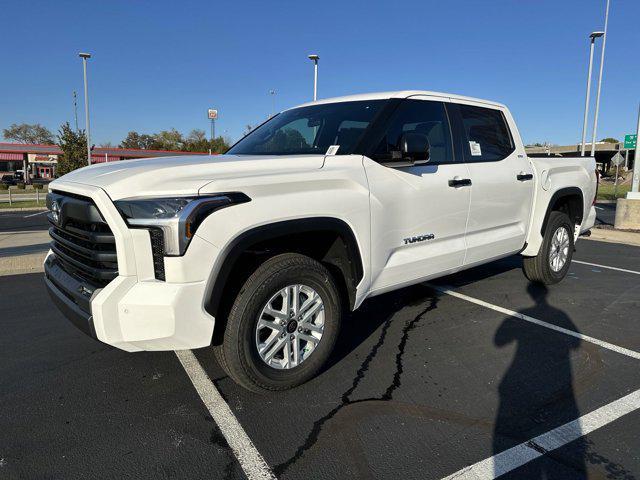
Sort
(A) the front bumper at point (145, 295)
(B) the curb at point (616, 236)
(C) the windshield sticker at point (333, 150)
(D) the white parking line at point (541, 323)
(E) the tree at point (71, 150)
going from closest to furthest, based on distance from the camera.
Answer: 1. (A) the front bumper at point (145, 295)
2. (C) the windshield sticker at point (333, 150)
3. (D) the white parking line at point (541, 323)
4. (B) the curb at point (616, 236)
5. (E) the tree at point (71, 150)

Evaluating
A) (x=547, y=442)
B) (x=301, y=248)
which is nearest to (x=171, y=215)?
(x=301, y=248)

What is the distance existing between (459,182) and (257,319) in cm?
213

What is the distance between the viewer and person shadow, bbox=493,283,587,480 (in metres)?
2.34

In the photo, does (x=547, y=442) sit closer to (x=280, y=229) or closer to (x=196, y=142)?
(x=280, y=229)

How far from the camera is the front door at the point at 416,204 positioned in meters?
3.30

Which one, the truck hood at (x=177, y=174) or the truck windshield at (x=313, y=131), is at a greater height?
the truck windshield at (x=313, y=131)

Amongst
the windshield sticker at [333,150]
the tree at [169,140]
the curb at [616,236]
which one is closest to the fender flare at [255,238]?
the windshield sticker at [333,150]

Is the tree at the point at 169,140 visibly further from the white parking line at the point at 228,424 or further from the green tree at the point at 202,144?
the white parking line at the point at 228,424

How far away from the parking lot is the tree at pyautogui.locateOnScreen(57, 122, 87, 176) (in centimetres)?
2904

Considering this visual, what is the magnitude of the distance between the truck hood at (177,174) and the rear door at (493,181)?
1.80 m

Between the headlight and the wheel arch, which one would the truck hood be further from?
the wheel arch

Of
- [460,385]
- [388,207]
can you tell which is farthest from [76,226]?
[460,385]

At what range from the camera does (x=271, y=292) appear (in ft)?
9.11

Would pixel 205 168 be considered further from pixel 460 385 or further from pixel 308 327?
pixel 460 385
